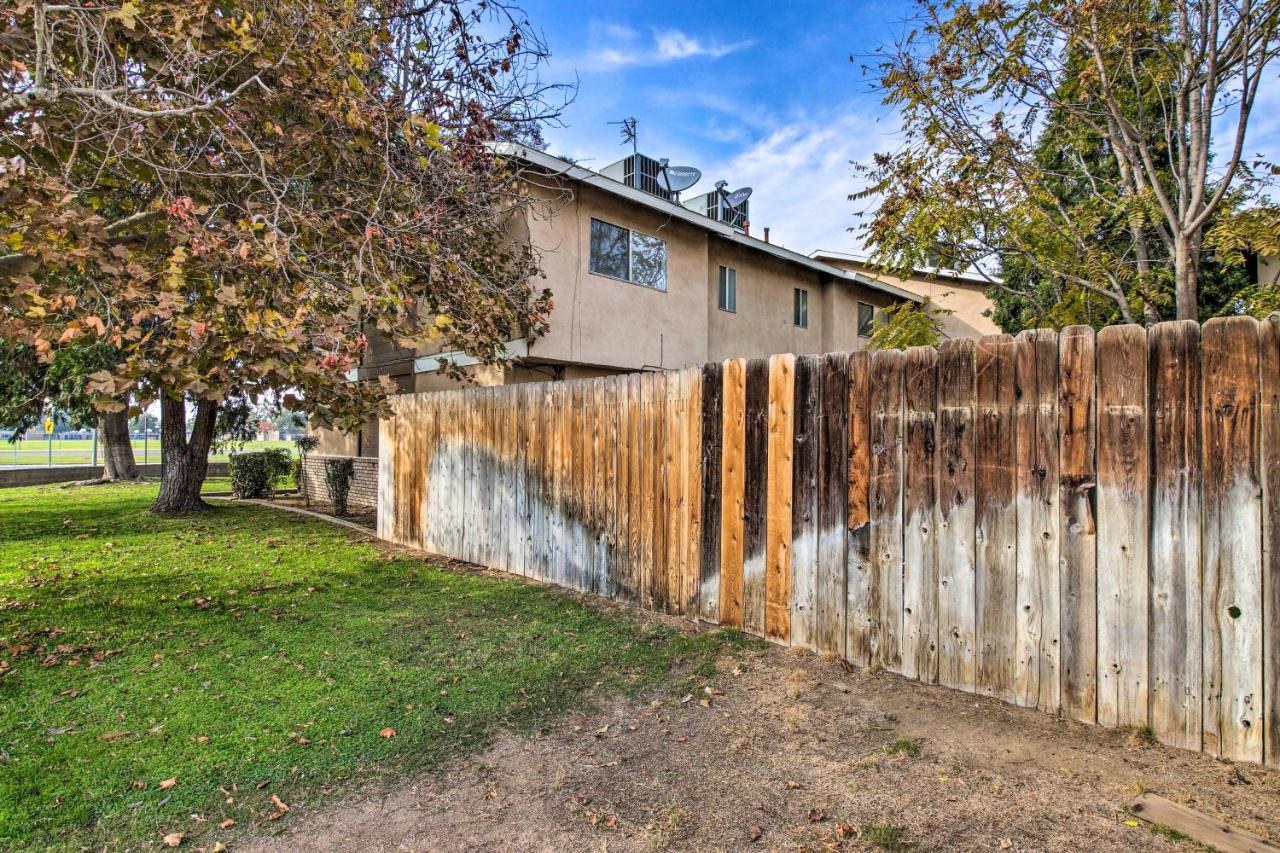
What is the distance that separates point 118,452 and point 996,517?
24.9 metres

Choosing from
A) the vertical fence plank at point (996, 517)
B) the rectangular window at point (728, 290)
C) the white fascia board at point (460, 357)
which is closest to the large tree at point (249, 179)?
the white fascia board at point (460, 357)

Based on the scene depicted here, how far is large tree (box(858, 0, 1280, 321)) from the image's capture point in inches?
223

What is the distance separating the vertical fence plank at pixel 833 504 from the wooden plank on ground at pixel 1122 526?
148 cm

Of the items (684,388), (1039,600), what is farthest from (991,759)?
(684,388)

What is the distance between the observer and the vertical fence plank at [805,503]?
4.71 metres

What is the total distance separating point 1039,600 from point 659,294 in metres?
10.1

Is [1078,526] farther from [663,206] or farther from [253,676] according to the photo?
[663,206]

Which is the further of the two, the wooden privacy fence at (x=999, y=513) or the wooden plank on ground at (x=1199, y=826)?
the wooden privacy fence at (x=999, y=513)

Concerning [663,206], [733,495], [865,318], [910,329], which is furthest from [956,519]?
[865,318]

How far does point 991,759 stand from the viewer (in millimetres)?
3246

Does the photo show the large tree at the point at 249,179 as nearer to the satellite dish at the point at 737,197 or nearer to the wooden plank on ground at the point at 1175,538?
the wooden plank on ground at the point at 1175,538

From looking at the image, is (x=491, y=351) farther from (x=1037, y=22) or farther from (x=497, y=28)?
(x=1037, y=22)

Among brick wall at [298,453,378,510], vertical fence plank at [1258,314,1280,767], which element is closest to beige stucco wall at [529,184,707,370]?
brick wall at [298,453,378,510]

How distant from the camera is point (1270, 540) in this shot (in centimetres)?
302
